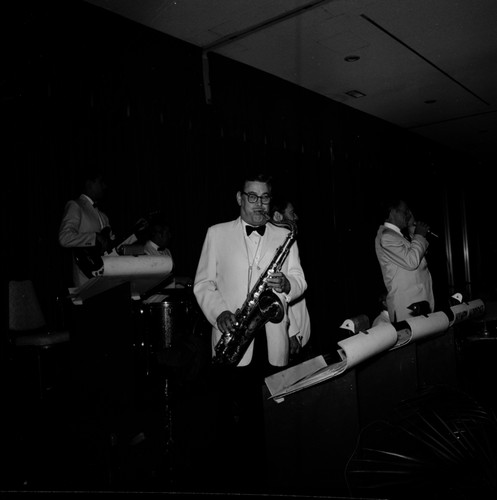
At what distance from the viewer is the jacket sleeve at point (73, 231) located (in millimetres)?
4141

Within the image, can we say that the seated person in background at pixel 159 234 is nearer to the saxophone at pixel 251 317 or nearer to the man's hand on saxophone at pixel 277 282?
the saxophone at pixel 251 317

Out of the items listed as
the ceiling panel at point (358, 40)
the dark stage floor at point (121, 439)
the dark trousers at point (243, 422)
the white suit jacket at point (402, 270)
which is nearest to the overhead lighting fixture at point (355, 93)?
the ceiling panel at point (358, 40)

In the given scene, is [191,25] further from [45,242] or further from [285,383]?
[285,383]

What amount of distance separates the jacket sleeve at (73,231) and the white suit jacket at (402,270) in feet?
7.54

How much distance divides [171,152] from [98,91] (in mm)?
1368

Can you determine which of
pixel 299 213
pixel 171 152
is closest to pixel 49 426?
pixel 171 152

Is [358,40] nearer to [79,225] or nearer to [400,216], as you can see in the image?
[400,216]

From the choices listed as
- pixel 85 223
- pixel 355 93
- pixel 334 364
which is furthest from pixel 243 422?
pixel 355 93

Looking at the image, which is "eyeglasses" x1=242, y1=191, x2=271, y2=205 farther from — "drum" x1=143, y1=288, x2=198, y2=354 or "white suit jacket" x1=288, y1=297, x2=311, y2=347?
"drum" x1=143, y1=288, x2=198, y2=354

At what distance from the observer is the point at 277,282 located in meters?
2.59

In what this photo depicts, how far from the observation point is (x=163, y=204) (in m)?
5.50

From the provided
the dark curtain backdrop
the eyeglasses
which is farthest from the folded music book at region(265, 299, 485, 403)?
the dark curtain backdrop

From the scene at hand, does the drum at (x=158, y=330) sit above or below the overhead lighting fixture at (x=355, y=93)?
below

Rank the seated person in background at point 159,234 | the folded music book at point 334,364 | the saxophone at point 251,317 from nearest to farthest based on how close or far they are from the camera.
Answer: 1. the folded music book at point 334,364
2. the saxophone at point 251,317
3. the seated person in background at point 159,234
